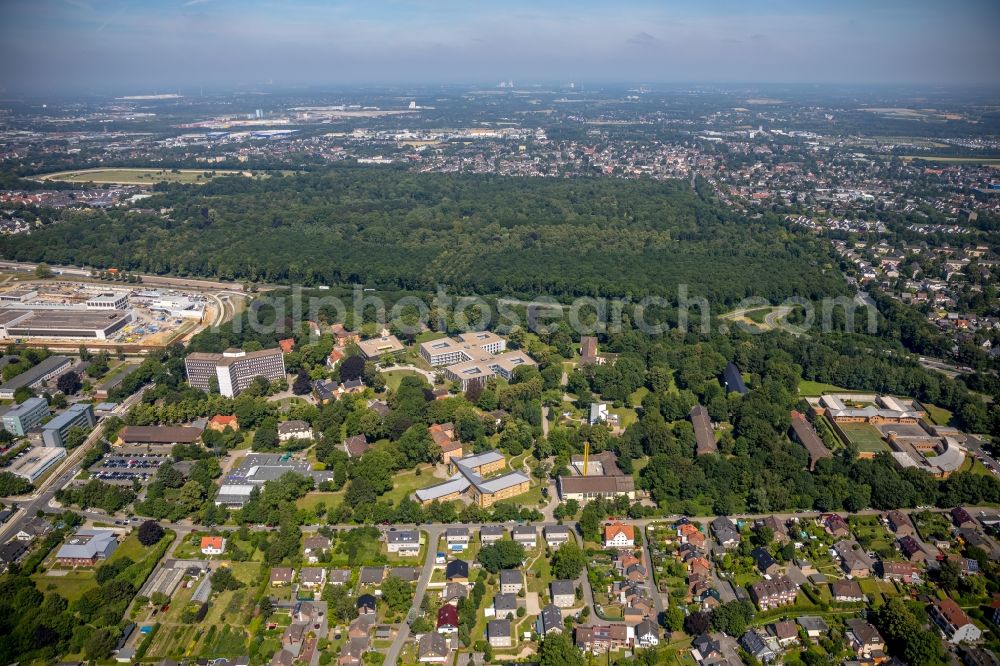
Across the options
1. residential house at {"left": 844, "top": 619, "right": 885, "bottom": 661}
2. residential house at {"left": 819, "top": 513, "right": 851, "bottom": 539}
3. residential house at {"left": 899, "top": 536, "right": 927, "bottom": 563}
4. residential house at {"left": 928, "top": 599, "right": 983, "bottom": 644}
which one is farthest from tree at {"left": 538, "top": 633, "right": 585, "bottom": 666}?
residential house at {"left": 899, "top": 536, "right": 927, "bottom": 563}

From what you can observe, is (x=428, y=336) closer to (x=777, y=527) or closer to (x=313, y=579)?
(x=313, y=579)

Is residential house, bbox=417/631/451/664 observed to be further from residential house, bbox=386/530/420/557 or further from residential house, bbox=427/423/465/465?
residential house, bbox=427/423/465/465

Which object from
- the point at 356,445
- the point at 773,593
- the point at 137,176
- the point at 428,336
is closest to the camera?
the point at 773,593

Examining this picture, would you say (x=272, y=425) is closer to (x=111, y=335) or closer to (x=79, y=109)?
(x=111, y=335)

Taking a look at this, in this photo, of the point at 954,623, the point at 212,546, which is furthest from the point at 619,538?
the point at 212,546

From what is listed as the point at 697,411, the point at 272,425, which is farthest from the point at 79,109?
the point at 697,411
